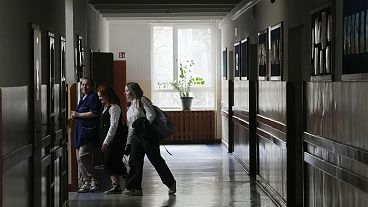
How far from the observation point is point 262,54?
36.2ft

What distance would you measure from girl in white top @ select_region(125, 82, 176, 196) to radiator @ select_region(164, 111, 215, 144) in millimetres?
9186

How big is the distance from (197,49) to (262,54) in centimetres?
927

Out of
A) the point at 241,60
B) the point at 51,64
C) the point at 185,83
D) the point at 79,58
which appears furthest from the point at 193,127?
the point at 51,64

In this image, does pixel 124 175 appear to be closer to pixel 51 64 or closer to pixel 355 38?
pixel 51 64

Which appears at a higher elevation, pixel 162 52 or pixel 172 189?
pixel 162 52

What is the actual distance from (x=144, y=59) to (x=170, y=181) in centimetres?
980

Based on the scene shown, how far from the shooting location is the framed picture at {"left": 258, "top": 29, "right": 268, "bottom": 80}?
10.7 m

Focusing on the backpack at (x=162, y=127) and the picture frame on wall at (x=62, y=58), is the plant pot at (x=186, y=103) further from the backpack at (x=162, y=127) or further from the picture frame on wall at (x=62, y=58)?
the picture frame on wall at (x=62, y=58)

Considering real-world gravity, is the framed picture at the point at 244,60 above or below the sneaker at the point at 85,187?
above

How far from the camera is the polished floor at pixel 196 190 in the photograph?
971 cm

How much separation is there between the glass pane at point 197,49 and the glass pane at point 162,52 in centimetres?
29

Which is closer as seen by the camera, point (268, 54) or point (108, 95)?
point (108, 95)

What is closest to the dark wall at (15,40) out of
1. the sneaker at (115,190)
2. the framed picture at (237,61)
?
the sneaker at (115,190)

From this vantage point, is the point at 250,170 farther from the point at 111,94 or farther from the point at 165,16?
the point at 165,16
